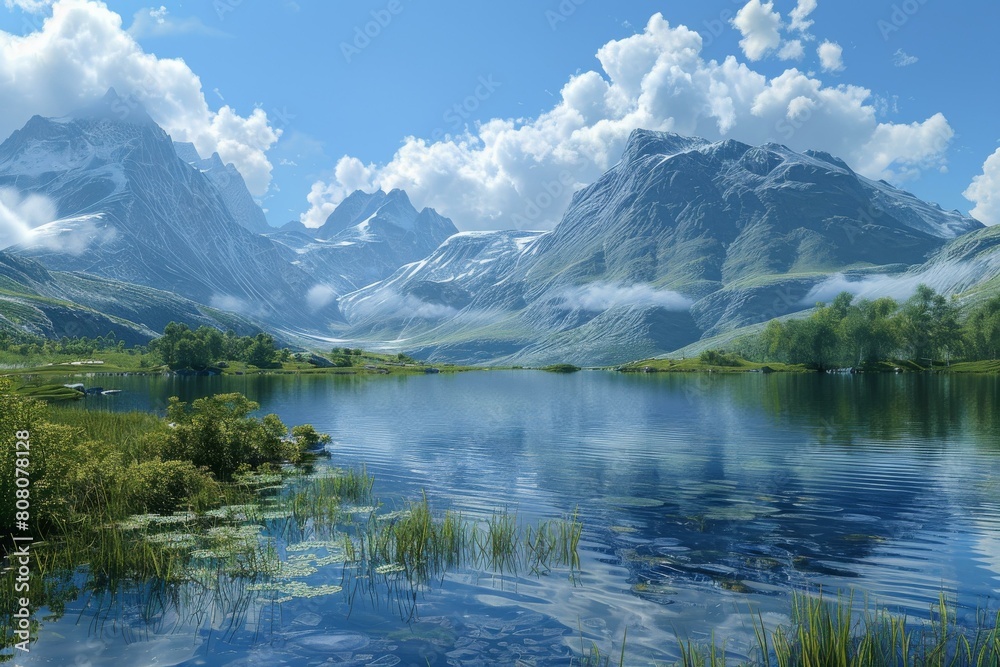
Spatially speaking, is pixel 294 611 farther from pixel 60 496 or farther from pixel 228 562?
pixel 60 496

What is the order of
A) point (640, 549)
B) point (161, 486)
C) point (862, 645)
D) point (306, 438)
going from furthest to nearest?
point (306, 438)
point (161, 486)
point (640, 549)
point (862, 645)

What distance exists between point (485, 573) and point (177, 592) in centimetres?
1016

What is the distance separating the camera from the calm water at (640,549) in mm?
17094

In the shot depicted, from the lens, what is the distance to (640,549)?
25.6m

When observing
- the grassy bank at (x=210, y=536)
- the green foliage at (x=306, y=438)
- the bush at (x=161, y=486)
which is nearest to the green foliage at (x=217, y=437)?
the grassy bank at (x=210, y=536)

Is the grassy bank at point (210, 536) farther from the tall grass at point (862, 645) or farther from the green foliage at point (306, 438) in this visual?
the green foliage at point (306, 438)

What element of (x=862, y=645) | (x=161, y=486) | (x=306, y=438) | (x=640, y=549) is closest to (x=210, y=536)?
(x=161, y=486)

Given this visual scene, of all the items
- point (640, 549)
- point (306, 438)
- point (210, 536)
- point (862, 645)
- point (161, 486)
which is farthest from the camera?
point (306, 438)

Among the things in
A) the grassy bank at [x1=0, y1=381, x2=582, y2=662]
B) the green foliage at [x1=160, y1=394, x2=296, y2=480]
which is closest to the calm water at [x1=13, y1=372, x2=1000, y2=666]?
the grassy bank at [x1=0, y1=381, x2=582, y2=662]

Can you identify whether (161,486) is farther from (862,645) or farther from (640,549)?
(862,645)

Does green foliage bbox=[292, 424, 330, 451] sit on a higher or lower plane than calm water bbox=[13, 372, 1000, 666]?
higher

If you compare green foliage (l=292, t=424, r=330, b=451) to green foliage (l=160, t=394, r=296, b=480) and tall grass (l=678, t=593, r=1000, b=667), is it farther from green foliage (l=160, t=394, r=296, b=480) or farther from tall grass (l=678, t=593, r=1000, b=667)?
tall grass (l=678, t=593, r=1000, b=667)

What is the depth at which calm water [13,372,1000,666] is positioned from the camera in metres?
17.1

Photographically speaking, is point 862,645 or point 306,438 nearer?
point 862,645
